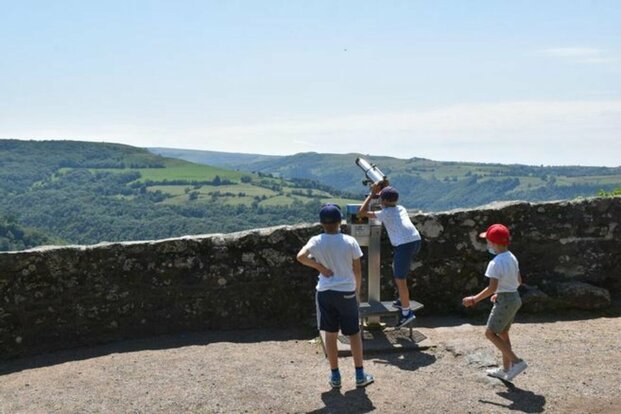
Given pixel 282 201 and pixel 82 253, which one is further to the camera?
pixel 282 201

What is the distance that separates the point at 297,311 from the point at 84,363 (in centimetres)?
253

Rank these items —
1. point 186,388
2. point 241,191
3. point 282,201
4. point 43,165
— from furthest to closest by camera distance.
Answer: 1. point 43,165
2. point 241,191
3. point 282,201
4. point 186,388

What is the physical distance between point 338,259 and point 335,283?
217mm

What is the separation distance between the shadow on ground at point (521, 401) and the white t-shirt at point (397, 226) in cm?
199

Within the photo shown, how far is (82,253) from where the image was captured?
7.41 m

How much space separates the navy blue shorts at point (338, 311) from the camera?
590 cm

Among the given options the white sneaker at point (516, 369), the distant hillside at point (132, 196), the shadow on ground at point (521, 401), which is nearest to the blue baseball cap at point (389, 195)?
the white sneaker at point (516, 369)

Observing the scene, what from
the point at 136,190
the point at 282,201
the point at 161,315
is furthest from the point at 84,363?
the point at 136,190

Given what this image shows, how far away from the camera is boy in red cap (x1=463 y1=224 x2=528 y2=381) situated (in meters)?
6.00

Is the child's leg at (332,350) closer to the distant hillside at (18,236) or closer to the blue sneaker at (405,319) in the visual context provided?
the blue sneaker at (405,319)

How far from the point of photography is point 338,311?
5.93 meters

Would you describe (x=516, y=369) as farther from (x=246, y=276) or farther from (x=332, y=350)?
(x=246, y=276)

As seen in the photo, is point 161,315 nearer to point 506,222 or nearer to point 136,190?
point 506,222

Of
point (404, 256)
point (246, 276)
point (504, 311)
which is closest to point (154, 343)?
point (246, 276)
